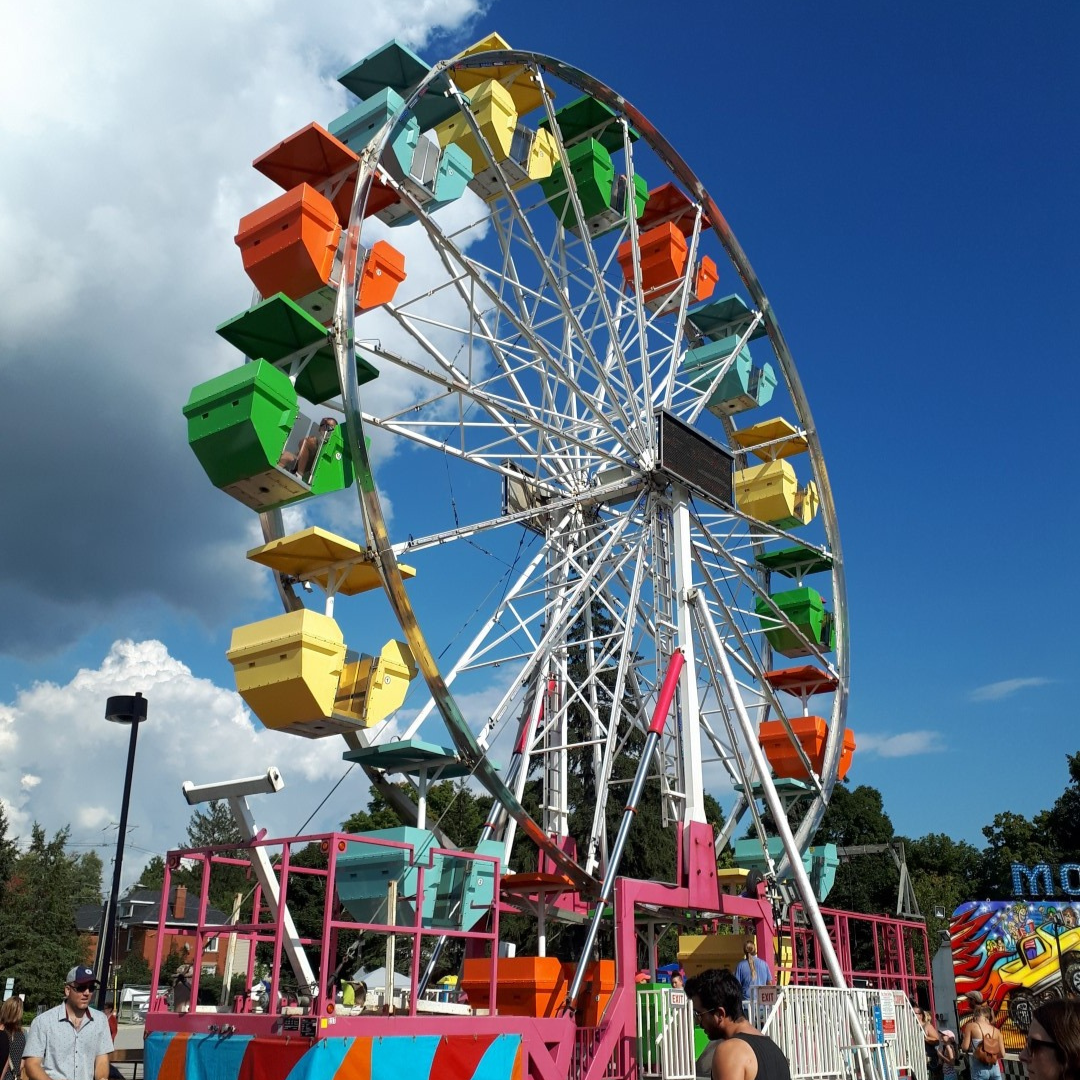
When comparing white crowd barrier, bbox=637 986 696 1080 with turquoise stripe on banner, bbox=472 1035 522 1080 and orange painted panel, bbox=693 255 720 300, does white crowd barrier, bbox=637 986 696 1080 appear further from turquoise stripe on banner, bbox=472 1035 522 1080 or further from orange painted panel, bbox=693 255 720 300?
orange painted panel, bbox=693 255 720 300

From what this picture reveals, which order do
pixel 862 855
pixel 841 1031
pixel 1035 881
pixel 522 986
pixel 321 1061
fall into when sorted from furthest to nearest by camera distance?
pixel 862 855 < pixel 1035 881 < pixel 841 1031 < pixel 522 986 < pixel 321 1061

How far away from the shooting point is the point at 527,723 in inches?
577

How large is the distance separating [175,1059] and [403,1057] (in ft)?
6.15

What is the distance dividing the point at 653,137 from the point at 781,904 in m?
11.6

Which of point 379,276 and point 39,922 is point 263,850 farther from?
point 39,922

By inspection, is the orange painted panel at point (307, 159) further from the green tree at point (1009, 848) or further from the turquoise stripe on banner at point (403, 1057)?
the green tree at point (1009, 848)

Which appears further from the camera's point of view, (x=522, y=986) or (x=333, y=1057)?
(x=522, y=986)

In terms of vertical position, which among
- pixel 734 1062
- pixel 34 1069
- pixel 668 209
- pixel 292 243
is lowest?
pixel 34 1069

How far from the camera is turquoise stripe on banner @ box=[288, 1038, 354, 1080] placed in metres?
7.56

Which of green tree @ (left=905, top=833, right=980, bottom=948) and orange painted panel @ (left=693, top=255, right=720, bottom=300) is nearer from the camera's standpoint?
orange painted panel @ (left=693, top=255, right=720, bottom=300)

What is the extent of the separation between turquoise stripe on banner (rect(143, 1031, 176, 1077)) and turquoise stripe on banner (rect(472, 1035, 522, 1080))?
237 centimetres

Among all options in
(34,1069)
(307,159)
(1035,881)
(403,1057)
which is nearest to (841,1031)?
(403,1057)

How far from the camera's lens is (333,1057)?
769 cm

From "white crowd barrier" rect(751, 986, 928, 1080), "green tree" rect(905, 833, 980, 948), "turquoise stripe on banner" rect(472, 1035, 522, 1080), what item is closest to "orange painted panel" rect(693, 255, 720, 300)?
"white crowd barrier" rect(751, 986, 928, 1080)
